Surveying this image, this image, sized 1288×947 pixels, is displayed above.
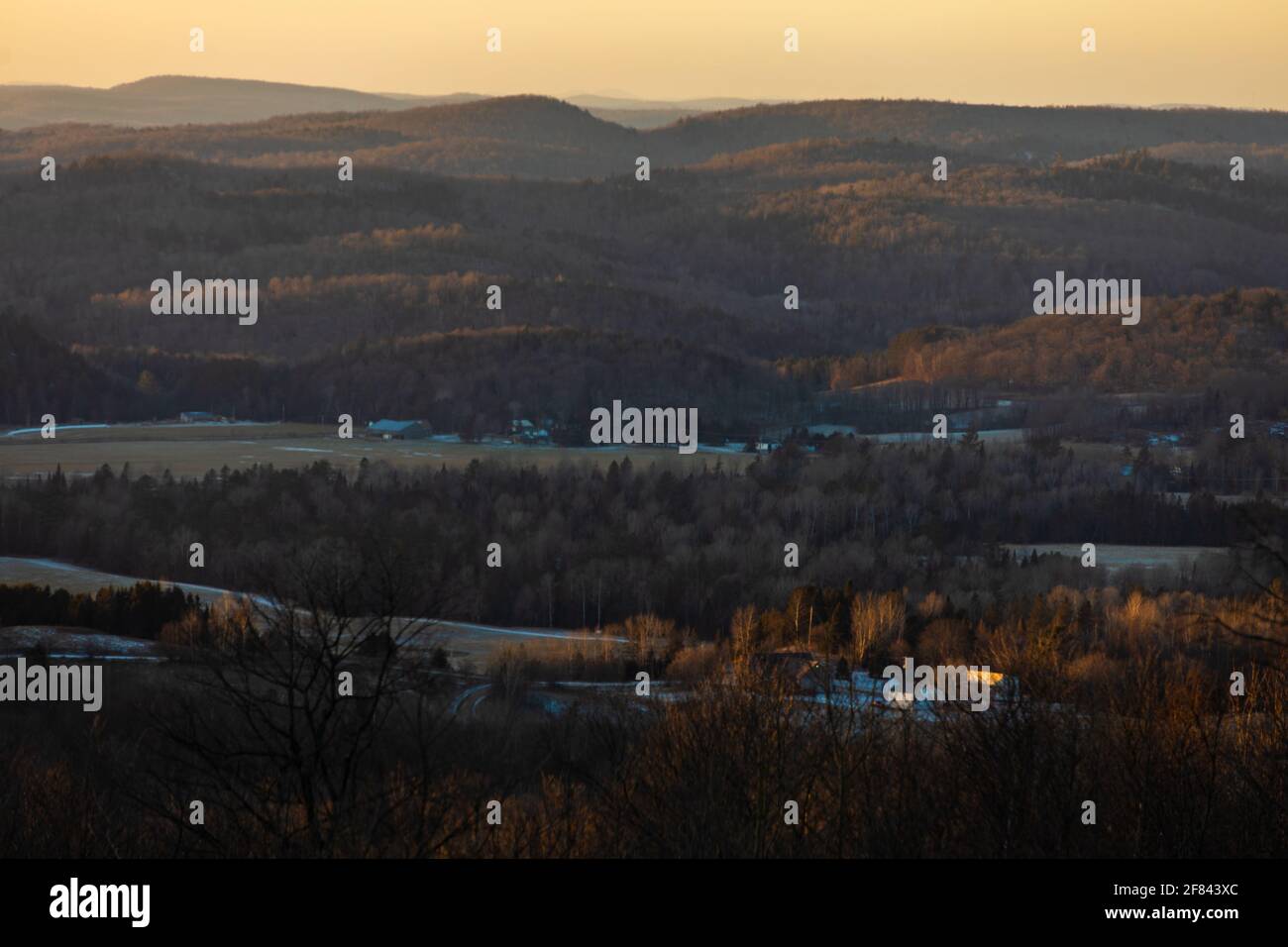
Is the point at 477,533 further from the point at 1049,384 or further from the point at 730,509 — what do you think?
the point at 1049,384

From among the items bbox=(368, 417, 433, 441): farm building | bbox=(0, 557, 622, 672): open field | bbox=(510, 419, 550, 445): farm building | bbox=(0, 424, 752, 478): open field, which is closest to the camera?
bbox=(0, 557, 622, 672): open field

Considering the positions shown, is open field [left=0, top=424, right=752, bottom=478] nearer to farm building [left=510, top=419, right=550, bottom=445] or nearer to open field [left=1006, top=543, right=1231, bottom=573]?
farm building [left=510, top=419, right=550, bottom=445]

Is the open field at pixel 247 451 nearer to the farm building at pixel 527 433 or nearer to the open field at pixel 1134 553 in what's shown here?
the farm building at pixel 527 433

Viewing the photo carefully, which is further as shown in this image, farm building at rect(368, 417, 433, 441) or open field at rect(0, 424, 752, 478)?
farm building at rect(368, 417, 433, 441)

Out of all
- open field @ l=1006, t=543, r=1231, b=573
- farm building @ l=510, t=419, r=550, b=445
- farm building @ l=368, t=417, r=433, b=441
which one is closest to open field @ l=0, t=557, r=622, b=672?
open field @ l=1006, t=543, r=1231, b=573

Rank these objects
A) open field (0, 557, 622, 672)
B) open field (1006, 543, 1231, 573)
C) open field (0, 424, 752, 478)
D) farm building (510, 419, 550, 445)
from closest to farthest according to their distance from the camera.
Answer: open field (0, 557, 622, 672)
open field (1006, 543, 1231, 573)
open field (0, 424, 752, 478)
farm building (510, 419, 550, 445)

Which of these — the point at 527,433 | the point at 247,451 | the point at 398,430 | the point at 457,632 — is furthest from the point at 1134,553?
the point at 398,430

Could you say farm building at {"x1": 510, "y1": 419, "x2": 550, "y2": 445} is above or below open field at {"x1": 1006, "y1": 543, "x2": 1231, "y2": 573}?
above

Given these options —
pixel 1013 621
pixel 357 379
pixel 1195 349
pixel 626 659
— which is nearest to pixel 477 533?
pixel 626 659

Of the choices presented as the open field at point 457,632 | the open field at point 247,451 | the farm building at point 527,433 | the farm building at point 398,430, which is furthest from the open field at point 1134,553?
the farm building at point 398,430
